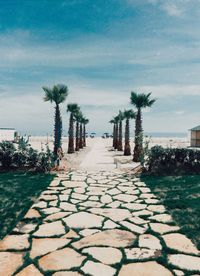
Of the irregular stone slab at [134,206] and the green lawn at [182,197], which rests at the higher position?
the green lawn at [182,197]

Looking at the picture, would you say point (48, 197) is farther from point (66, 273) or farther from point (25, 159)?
point (25, 159)

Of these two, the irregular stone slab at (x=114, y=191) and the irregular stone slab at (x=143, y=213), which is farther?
the irregular stone slab at (x=114, y=191)

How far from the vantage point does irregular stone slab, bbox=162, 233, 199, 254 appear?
16.1 ft

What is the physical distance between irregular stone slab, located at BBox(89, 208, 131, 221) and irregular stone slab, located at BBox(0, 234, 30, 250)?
204cm

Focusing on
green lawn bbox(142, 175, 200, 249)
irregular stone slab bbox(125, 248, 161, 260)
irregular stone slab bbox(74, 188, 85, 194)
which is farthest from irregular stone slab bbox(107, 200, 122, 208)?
irregular stone slab bbox(125, 248, 161, 260)

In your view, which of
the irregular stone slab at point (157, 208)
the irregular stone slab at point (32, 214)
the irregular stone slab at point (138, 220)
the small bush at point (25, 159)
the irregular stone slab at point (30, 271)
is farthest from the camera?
the small bush at point (25, 159)

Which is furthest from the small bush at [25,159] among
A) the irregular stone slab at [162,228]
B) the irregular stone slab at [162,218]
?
the irregular stone slab at [162,228]

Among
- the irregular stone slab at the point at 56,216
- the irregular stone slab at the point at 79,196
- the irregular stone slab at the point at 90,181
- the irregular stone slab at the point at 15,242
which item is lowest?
the irregular stone slab at the point at 15,242

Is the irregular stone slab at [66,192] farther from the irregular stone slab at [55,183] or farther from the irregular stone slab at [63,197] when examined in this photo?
the irregular stone slab at [55,183]

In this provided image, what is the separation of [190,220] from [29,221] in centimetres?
351

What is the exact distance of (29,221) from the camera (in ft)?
21.0

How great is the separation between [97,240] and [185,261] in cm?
161

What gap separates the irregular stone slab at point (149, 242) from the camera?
506 centimetres

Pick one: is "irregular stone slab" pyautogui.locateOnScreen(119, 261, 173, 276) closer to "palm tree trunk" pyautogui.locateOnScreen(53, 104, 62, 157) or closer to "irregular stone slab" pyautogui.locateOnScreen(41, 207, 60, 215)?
"irregular stone slab" pyautogui.locateOnScreen(41, 207, 60, 215)
